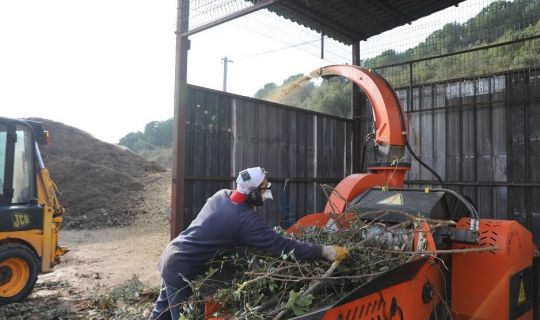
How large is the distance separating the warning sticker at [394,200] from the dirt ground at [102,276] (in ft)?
10.3

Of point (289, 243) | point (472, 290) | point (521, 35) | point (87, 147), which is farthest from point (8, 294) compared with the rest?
point (87, 147)

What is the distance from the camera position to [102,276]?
810 centimetres

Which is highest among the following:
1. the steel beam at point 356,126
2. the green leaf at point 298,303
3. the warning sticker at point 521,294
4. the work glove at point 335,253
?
the steel beam at point 356,126

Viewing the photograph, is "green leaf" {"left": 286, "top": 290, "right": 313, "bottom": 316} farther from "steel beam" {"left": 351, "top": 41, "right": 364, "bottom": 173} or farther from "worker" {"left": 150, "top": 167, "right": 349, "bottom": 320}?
"steel beam" {"left": 351, "top": 41, "right": 364, "bottom": 173}

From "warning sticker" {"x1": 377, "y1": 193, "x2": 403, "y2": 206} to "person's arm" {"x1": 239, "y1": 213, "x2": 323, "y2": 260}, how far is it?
136 cm

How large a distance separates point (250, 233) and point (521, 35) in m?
7.27

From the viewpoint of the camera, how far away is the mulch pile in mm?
15953

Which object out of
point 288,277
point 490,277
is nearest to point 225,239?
point 288,277

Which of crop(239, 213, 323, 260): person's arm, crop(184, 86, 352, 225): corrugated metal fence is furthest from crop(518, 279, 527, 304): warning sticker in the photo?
crop(184, 86, 352, 225): corrugated metal fence

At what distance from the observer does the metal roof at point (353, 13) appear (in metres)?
7.32

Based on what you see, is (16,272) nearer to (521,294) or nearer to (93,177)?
(521,294)

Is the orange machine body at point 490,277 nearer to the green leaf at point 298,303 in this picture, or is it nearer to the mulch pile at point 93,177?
the green leaf at point 298,303

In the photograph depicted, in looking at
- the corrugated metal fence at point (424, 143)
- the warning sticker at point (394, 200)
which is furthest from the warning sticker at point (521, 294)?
the corrugated metal fence at point (424, 143)

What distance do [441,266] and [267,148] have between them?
395cm
